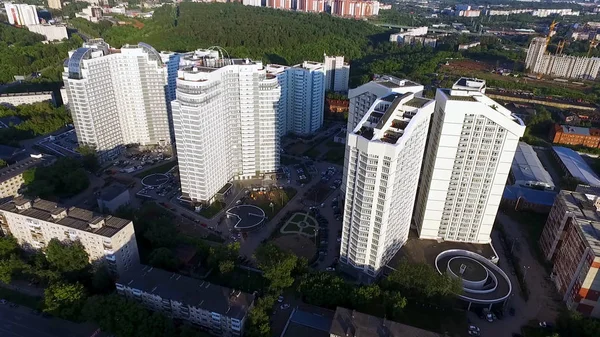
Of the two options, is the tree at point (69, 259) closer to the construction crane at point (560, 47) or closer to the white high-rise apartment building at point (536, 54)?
the white high-rise apartment building at point (536, 54)

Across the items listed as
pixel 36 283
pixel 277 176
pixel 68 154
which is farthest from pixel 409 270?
pixel 68 154

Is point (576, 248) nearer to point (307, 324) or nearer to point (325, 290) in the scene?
point (325, 290)

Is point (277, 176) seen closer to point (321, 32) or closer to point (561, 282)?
point (561, 282)

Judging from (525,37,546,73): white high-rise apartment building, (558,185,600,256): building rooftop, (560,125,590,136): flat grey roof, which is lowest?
(560,125,590,136): flat grey roof

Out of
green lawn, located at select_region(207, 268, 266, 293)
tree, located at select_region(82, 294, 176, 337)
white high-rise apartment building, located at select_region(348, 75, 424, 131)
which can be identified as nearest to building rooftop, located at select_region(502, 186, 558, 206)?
white high-rise apartment building, located at select_region(348, 75, 424, 131)

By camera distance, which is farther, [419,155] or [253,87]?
[253,87]

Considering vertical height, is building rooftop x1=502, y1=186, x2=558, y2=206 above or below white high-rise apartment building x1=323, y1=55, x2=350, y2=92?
below

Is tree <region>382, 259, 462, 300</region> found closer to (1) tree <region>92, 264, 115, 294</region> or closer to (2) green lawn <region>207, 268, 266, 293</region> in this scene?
(2) green lawn <region>207, 268, 266, 293</region>

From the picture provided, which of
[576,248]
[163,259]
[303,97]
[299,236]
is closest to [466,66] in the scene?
[303,97]
